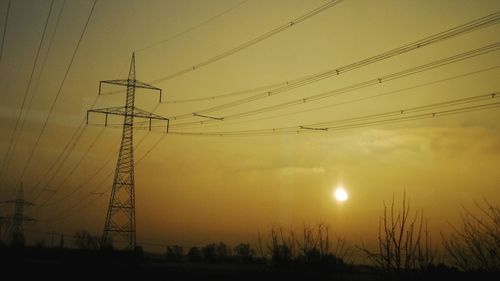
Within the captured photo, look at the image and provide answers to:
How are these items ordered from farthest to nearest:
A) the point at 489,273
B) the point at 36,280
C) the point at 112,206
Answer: the point at 112,206, the point at 36,280, the point at 489,273

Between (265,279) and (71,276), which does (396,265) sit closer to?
(265,279)

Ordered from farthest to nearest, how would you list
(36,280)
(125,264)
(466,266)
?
1. (125,264)
2. (36,280)
3. (466,266)

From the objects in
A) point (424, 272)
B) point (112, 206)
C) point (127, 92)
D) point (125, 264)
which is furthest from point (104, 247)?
point (424, 272)

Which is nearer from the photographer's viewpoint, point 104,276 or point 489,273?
point 489,273

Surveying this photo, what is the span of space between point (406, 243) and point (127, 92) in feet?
83.3

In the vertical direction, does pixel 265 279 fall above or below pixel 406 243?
below

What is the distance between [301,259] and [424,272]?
43.3 ft

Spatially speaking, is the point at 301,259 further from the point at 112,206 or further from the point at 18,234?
the point at 18,234

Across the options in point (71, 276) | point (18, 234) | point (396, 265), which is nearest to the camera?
point (396, 265)

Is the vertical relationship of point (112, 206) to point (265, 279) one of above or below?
above

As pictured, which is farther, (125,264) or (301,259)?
(125,264)

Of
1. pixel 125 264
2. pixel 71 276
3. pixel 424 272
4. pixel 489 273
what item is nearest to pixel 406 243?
pixel 424 272

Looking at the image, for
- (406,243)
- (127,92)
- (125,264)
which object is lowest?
(125,264)

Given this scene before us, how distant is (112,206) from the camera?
34344mm
